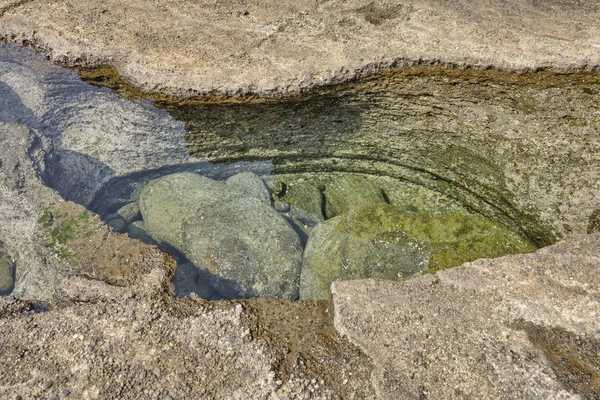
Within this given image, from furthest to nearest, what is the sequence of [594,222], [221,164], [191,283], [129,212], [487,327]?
[221,164] < [129,212] < [594,222] < [191,283] < [487,327]

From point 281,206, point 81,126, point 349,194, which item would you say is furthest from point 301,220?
point 81,126

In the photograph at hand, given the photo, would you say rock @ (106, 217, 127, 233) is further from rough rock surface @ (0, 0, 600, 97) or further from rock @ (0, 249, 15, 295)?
rough rock surface @ (0, 0, 600, 97)

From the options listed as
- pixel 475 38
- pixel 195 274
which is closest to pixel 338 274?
pixel 195 274

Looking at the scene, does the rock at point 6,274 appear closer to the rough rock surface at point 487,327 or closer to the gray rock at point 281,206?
the gray rock at point 281,206

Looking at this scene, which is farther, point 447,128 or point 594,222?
point 447,128

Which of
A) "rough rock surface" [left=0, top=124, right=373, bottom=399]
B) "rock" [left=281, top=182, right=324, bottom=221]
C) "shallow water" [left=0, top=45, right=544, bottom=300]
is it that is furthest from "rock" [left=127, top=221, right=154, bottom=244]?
"rock" [left=281, top=182, right=324, bottom=221]

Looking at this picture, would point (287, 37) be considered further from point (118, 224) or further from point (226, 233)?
point (118, 224)
